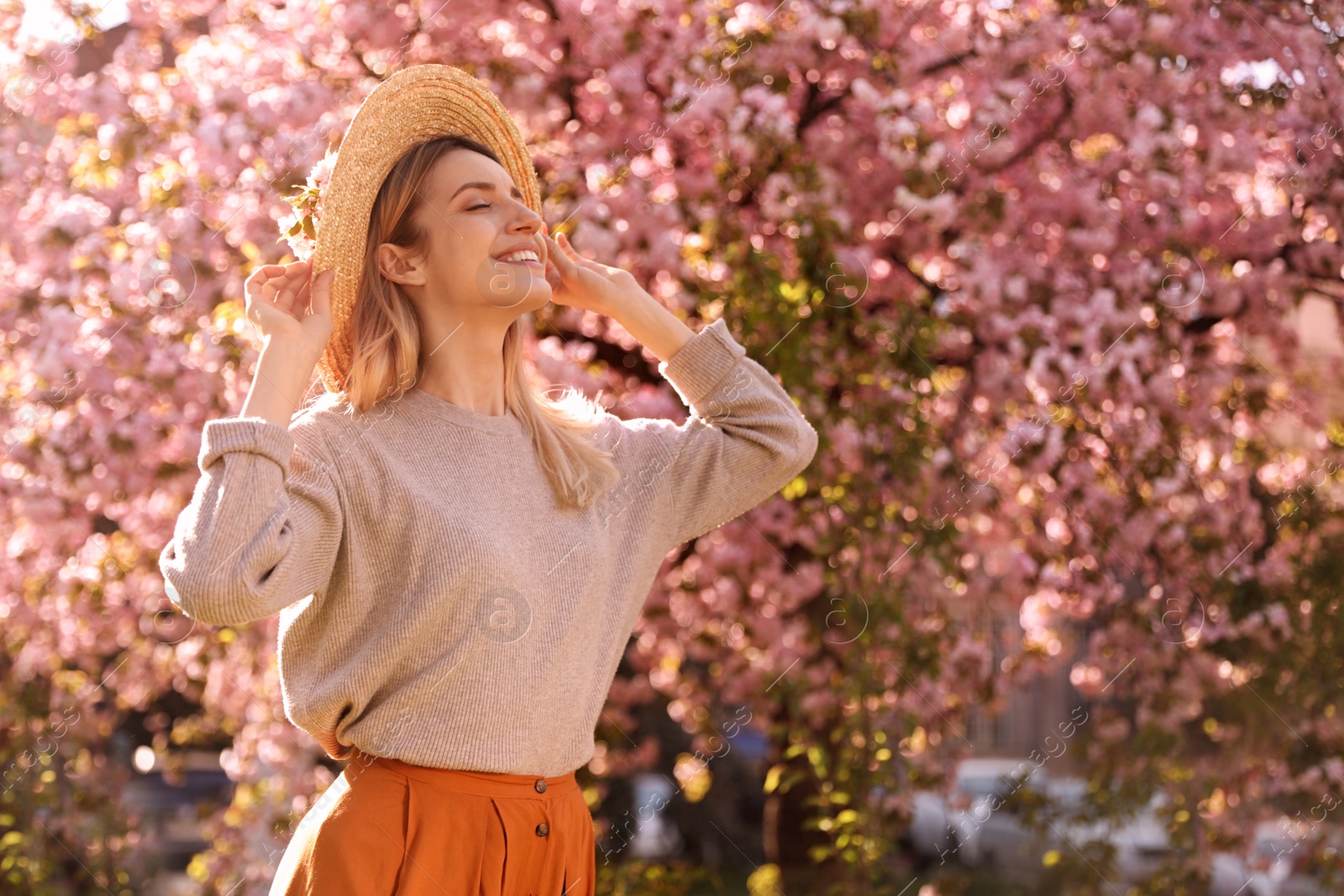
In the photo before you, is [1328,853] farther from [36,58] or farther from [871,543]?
[36,58]

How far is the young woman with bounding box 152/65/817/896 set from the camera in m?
1.61

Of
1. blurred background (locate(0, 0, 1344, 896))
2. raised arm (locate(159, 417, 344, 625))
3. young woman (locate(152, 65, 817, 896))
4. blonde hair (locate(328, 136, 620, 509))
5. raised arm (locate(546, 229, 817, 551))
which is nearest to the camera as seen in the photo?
raised arm (locate(159, 417, 344, 625))

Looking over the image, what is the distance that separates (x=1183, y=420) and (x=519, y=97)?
240cm

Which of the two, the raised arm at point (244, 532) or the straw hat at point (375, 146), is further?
the straw hat at point (375, 146)

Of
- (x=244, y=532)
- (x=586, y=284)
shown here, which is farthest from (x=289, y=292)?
(x=586, y=284)

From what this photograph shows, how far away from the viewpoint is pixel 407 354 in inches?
72.6

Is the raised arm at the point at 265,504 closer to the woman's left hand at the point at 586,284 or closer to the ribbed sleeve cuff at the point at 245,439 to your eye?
the ribbed sleeve cuff at the point at 245,439

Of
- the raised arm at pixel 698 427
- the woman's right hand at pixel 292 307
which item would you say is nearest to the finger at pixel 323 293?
the woman's right hand at pixel 292 307

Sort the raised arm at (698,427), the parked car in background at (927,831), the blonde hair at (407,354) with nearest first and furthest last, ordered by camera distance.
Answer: the blonde hair at (407,354) < the raised arm at (698,427) < the parked car in background at (927,831)

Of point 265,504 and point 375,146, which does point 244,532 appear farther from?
point 375,146

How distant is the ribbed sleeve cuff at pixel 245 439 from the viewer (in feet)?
5.02

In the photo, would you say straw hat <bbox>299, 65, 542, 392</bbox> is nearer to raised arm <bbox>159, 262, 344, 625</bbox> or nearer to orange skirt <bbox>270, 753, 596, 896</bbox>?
raised arm <bbox>159, 262, 344, 625</bbox>

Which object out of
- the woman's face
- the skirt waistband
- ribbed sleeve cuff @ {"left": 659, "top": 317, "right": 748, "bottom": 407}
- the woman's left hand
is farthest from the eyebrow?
the skirt waistband

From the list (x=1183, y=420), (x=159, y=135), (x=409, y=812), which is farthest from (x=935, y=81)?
(x=409, y=812)
